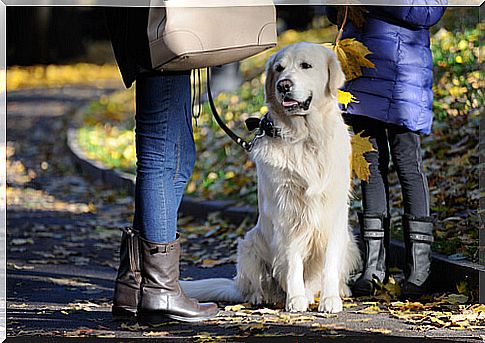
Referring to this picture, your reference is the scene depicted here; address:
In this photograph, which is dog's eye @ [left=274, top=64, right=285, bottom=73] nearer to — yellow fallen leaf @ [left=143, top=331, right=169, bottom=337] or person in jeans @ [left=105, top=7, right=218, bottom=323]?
person in jeans @ [left=105, top=7, right=218, bottom=323]

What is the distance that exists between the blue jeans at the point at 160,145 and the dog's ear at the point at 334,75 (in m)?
0.91

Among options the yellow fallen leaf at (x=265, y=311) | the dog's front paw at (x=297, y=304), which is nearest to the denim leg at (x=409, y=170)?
the dog's front paw at (x=297, y=304)

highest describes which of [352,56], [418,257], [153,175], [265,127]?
[352,56]

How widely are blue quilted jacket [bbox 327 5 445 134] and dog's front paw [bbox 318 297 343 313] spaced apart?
0.97m

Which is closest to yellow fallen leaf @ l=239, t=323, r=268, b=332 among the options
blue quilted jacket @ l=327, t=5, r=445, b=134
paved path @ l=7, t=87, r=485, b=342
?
paved path @ l=7, t=87, r=485, b=342

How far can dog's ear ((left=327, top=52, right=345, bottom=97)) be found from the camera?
14.0 feet

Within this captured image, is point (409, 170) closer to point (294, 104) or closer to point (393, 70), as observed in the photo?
point (393, 70)

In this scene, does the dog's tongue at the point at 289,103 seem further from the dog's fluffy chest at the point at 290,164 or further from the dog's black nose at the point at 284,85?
the dog's fluffy chest at the point at 290,164

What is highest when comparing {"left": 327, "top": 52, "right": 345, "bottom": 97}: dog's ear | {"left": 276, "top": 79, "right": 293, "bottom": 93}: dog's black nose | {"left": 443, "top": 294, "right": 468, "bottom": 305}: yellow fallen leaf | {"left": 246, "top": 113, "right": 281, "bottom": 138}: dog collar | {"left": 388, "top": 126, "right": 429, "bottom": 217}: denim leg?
{"left": 327, "top": 52, "right": 345, "bottom": 97}: dog's ear

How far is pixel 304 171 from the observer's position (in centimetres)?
424

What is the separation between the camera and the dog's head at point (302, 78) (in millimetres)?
4195

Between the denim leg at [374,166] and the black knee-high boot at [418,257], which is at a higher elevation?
the denim leg at [374,166]

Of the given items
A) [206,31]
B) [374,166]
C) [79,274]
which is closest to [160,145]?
[206,31]

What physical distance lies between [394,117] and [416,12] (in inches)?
21.1
